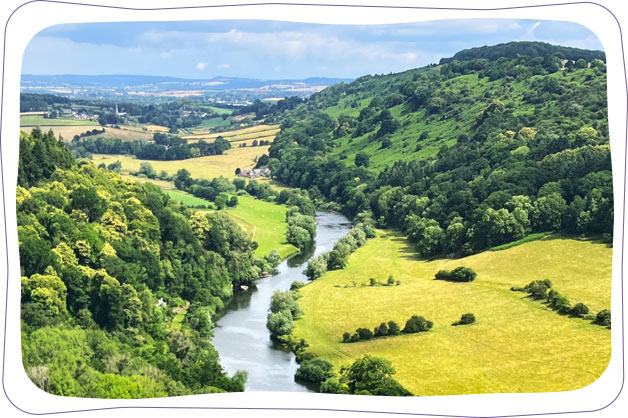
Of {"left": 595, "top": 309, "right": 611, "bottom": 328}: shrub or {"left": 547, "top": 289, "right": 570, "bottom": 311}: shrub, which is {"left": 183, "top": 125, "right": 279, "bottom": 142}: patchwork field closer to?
{"left": 547, "top": 289, "right": 570, "bottom": 311}: shrub

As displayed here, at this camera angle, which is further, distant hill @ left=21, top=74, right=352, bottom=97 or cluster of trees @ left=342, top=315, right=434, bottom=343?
distant hill @ left=21, top=74, right=352, bottom=97

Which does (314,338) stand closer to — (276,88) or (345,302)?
(345,302)

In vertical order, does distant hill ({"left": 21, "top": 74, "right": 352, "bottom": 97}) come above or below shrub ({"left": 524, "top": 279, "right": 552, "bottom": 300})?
above

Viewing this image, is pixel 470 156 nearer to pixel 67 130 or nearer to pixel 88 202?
pixel 67 130

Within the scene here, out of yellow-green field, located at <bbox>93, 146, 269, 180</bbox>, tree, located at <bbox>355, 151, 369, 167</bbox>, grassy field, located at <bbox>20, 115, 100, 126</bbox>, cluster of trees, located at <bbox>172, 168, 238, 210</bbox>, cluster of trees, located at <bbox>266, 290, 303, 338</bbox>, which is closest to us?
grassy field, located at <bbox>20, 115, 100, 126</bbox>

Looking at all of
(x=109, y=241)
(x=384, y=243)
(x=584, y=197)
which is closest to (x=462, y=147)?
(x=384, y=243)

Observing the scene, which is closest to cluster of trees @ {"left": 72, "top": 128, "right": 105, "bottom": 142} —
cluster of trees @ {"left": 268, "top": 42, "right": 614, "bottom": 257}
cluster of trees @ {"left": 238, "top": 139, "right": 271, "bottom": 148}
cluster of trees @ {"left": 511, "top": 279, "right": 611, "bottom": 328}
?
cluster of trees @ {"left": 268, "top": 42, "right": 614, "bottom": 257}

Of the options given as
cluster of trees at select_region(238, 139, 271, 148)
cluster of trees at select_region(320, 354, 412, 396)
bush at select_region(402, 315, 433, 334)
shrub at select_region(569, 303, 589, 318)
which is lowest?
cluster of trees at select_region(320, 354, 412, 396)

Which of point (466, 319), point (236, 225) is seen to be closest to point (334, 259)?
point (236, 225)

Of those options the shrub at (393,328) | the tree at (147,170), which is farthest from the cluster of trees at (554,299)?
the tree at (147,170)
